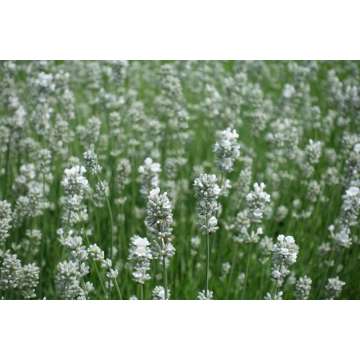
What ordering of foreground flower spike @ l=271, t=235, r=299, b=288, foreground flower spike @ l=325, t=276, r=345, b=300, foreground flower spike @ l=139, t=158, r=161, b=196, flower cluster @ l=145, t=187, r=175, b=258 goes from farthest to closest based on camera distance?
1. foreground flower spike @ l=325, t=276, r=345, b=300
2. foreground flower spike @ l=139, t=158, r=161, b=196
3. foreground flower spike @ l=271, t=235, r=299, b=288
4. flower cluster @ l=145, t=187, r=175, b=258

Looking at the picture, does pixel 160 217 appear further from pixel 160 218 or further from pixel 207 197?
pixel 207 197

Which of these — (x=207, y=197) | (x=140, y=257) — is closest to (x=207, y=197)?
(x=207, y=197)

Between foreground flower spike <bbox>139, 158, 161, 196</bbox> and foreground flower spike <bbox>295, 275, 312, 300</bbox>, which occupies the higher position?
foreground flower spike <bbox>139, 158, 161, 196</bbox>

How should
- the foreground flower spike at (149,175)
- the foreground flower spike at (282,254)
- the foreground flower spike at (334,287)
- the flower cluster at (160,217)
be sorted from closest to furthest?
the flower cluster at (160,217) → the foreground flower spike at (282,254) → the foreground flower spike at (149,175) → the foreground flower spike at (334,287)

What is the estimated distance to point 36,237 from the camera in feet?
8.45

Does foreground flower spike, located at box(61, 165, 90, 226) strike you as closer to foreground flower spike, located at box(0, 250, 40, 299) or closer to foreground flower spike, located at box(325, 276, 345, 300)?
foreground flower spike, located at box(0, 250, 40, 299)

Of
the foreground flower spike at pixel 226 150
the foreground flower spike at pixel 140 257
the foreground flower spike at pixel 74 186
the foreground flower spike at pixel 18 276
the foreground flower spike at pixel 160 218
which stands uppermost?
the foreground flower spike at pixel 226 150

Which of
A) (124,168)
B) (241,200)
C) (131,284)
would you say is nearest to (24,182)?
(124,168)

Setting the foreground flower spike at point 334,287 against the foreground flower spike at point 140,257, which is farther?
the foreground flower spike at point 334,287

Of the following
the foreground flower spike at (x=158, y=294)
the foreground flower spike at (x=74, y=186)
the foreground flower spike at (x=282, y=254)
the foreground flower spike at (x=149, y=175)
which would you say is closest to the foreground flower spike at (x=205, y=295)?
the foreground flower spike at (x=158, y=294)

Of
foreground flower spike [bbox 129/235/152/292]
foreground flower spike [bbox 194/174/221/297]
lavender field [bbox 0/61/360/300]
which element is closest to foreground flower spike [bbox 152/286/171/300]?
lavender field [bbox 0/61/360/300]

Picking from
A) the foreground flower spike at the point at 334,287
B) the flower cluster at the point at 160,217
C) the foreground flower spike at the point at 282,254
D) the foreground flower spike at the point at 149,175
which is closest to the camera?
the flower cluster at the point at 160,217

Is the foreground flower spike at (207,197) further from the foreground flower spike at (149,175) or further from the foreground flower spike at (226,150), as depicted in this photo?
the foreground flower spike at (149,175)
